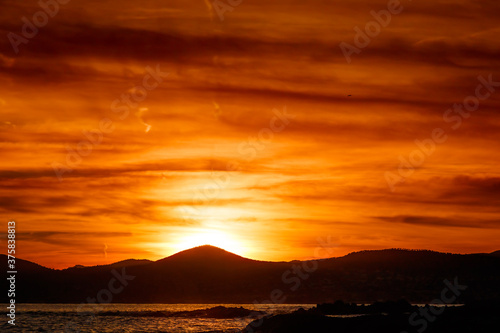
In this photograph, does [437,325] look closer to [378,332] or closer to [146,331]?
[378,332]

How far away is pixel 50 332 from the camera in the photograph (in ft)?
293

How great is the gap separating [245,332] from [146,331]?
1536 centimetres

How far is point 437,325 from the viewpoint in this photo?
63031mm

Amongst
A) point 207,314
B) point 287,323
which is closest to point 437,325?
point 287,323

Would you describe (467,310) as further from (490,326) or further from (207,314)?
(207,314)

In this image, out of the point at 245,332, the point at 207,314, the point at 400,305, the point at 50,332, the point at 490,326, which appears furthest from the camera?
the point at 207,314

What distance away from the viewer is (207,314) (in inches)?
5866

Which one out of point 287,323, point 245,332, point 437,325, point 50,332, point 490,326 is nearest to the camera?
point 490,326

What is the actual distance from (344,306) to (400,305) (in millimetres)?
11831

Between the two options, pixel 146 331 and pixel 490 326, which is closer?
pixel 490 326

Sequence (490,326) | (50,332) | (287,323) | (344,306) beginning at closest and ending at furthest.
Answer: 1. (490,326)
2. (287,323)
3. (50,332)
4. (344,306)

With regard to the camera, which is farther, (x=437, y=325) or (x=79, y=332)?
(x=79, y=332)

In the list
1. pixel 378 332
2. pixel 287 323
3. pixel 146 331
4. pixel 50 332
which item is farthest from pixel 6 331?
pixel 378 332

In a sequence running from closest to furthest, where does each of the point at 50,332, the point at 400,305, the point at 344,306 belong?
the point at 50,332 → the point at 400,305 → the point at 344,306
